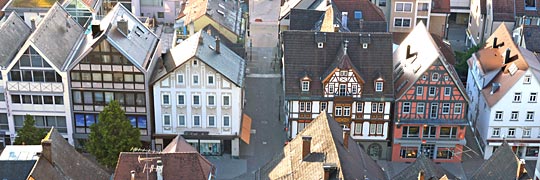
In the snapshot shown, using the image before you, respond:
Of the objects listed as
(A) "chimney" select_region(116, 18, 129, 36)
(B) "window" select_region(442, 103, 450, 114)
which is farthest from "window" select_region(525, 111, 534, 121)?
Result: (A) "chimney" select_region(116, 18, 129, 36)

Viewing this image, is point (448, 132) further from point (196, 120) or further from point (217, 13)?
point (217, 13)

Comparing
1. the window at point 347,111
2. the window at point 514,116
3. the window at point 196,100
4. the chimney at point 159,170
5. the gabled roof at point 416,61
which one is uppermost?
the gabled roof at point 416,61

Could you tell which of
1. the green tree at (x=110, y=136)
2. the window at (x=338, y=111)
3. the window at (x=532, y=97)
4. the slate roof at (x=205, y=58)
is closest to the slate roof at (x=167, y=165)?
the green tree at (x=110, y=136)

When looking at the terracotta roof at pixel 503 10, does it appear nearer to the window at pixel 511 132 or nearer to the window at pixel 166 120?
the window at pixel 511 132

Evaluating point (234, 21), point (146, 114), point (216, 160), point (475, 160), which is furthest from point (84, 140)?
point (475, 160)

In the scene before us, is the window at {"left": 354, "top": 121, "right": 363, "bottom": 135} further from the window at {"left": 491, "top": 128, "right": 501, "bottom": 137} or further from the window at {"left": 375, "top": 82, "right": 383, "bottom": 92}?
the window at {"left": 491, "top": 128, "right": 501, "bottom": 137}
